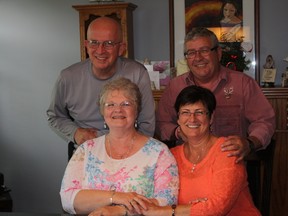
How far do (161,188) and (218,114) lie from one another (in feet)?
2.50

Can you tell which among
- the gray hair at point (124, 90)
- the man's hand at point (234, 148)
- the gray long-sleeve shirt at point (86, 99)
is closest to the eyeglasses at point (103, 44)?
the gray long-sleeve shirt at point (86, 99)

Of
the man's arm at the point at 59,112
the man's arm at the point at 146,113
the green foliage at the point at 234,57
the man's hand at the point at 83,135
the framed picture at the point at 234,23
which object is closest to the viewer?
the man's hand at the point at 83,135

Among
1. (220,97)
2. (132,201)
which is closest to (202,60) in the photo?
(220,97)

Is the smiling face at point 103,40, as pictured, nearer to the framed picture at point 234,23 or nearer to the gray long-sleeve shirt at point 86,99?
the gray long-sleeve shirt at point 86,99

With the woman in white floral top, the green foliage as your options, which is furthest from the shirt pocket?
the green foliage

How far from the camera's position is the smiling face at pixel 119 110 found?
2189 mm

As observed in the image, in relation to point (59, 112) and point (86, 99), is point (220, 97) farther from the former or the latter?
point (59, 112)

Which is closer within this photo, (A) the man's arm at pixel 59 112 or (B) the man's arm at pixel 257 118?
(B) the man's arm at pixel 257 118

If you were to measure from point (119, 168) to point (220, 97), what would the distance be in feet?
2.73

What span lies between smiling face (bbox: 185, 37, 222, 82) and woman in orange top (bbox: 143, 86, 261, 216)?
43 centimetres

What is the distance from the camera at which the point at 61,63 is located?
4.31 m

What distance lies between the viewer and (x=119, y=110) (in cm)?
219

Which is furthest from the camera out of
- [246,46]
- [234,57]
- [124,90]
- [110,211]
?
[246,46]

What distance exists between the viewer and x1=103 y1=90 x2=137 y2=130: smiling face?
86.2 inches
